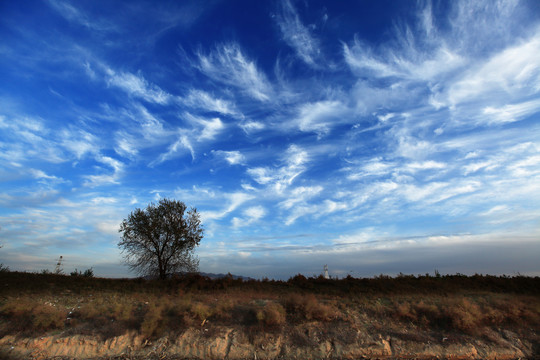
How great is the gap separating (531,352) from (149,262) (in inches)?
1083

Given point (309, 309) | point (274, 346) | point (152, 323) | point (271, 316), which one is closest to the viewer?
point (274, 346)

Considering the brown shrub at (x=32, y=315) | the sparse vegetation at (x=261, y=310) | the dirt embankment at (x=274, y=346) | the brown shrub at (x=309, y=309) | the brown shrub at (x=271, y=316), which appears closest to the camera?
the dirt embankment at (x=274, y=346)

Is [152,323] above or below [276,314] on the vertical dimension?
below

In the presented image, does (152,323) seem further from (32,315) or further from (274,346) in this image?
(32,315)

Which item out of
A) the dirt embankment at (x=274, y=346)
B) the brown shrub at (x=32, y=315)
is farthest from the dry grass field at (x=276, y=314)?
the dirt embankment at (x=274, y=346)

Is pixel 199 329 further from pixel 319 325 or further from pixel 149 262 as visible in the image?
pixel 149 262

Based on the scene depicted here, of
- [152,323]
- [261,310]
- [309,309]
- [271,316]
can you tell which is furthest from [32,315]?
[309,309]

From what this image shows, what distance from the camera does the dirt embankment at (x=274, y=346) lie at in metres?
13.3

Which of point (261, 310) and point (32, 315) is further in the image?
point (261, 310)

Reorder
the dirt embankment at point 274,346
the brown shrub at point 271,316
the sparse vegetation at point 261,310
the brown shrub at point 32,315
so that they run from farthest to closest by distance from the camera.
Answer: the brown shrub at point 271,316
the sparse vegetation at point 261,310
the brown shrub at point 32,315
the dirt embankment at point 274,346

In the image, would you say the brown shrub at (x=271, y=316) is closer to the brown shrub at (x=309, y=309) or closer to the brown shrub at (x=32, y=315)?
the brown shrub at (x=309, y=309)

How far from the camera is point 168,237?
27.8m

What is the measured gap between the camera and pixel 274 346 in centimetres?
1363

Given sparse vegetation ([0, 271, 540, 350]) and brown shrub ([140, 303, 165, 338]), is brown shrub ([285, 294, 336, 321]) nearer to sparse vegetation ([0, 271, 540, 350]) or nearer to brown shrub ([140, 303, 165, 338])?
sparse vegetation ([0, 271, 540, 350])
